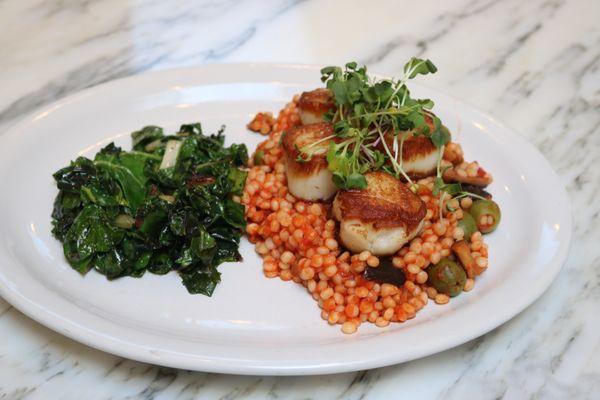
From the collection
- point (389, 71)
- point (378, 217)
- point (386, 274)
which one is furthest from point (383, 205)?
point (389, 71)

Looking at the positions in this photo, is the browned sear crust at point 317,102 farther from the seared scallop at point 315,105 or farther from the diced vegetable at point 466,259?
the diced vegetable at point 466,259

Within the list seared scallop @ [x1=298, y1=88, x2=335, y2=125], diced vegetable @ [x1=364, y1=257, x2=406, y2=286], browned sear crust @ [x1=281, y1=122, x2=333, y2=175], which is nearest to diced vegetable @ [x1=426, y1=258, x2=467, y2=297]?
diced vegetable @ [x1=364, y1=257, x2=406, y2=286]

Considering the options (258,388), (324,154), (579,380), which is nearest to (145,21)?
(324,154)

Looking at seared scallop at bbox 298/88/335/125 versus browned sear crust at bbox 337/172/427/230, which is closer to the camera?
browned sear crust at bbox 337/172/427/230

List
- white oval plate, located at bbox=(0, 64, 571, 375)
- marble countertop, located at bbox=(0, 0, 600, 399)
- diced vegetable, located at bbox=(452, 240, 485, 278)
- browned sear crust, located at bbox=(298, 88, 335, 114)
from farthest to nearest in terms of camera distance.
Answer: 1. browned sear crust, located at bbox=(298, 88, 335, 114)
2. diced vegetable, located at bbox=(452, 240, 485, 278)
3. marble countertop, located at bbox=(0, 0, 600, 399)
4. white oval plate, located at bbox=(0, 64, 571, 375)

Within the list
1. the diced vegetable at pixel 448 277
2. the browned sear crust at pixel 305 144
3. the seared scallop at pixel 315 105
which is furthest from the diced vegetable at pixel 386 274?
the seared scallop at pixel 315 105

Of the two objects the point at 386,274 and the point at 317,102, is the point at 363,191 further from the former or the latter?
the point at 317,102

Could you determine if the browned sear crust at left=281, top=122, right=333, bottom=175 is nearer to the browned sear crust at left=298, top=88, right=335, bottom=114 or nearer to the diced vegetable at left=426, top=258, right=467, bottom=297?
the browned sear crust at left=298, top=88, right=335, bottom=114
